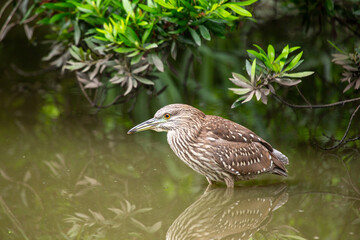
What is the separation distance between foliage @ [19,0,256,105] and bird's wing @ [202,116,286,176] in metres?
1.02

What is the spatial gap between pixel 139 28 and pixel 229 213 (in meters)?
2.36

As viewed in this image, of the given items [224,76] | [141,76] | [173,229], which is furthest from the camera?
[224,76]

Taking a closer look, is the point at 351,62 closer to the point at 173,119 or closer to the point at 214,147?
the point at 214,147

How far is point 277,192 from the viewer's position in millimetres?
5477

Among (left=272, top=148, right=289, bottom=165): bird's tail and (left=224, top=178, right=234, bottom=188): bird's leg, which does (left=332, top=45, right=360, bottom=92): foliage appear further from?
(left=224, top=178, right=234, bottom=188): bird's leg

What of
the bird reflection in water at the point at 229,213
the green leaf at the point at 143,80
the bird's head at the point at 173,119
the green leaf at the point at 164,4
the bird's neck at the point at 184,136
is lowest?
the bird reflection in water at the point at 229,213

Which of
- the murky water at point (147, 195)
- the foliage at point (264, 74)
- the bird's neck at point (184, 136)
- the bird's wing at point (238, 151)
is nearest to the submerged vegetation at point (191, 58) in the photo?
the foliage at point (264, 74)

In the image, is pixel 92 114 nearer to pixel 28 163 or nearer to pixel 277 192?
pixel 28 163

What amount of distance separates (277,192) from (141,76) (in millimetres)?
2256

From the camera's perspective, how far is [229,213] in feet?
16.7

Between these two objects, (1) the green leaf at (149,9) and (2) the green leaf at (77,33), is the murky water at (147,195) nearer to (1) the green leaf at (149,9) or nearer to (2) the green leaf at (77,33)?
(2) the green leaf at (77,33)

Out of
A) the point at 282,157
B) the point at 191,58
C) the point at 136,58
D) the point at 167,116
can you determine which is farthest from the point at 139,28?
the point at 191,58

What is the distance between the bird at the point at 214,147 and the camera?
543cm

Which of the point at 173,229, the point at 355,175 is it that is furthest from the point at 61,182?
the point at 355,175
